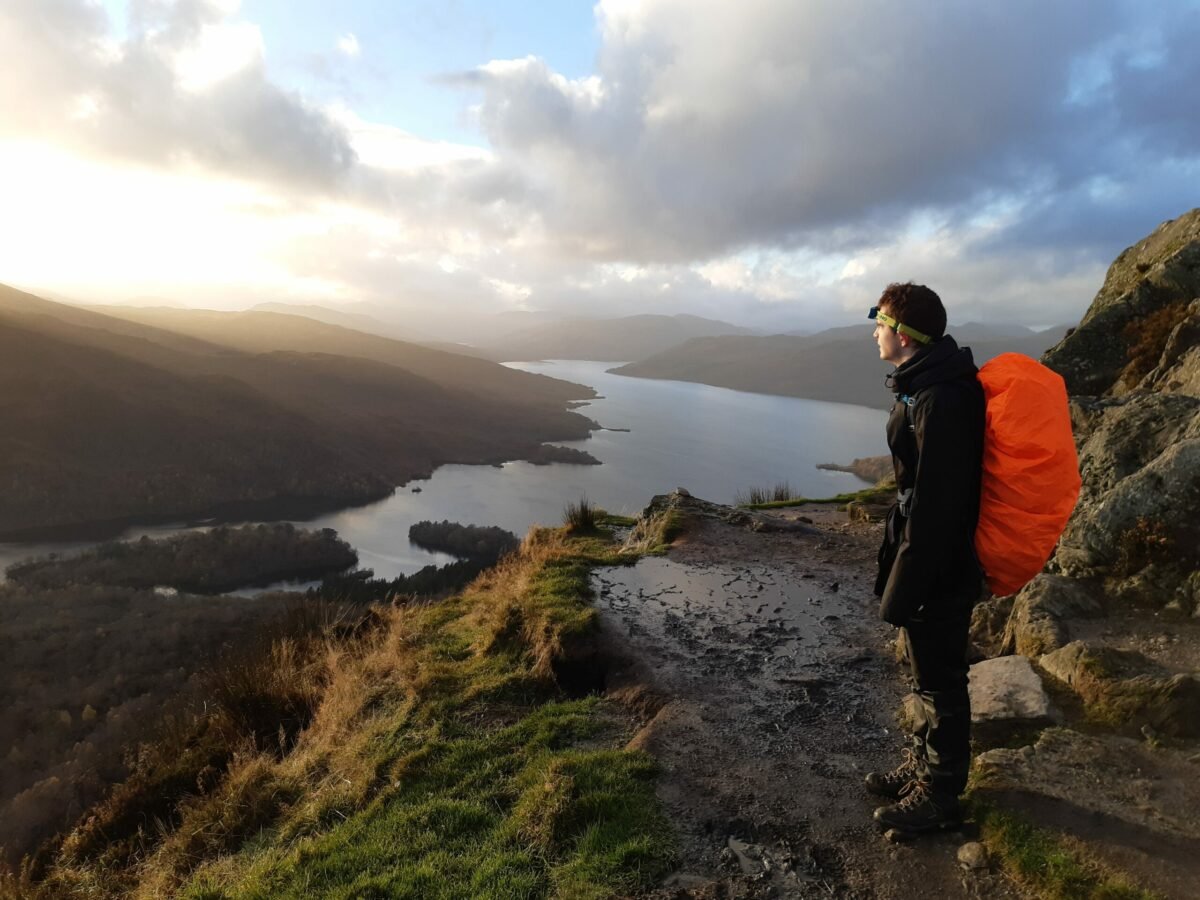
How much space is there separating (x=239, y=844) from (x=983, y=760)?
5428 mm

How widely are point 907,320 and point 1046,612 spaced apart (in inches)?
155

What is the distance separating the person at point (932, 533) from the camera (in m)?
3.12

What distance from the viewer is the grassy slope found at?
12.8 feet

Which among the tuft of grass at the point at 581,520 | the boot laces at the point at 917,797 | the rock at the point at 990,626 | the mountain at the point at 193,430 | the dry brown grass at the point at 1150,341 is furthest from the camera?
the mountain at the point at 193,430

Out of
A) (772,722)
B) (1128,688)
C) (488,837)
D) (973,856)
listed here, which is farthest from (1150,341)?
(488,837)

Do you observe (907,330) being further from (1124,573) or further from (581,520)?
(581,520)

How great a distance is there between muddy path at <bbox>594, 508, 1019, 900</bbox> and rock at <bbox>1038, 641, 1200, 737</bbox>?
1.34m

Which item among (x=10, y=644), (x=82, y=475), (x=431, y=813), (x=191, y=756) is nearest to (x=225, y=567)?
(x=10, y=644)

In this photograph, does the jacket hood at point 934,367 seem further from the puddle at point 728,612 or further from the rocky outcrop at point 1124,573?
the puddle at point 728,612

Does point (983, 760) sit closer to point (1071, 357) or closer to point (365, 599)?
point (1071, 357)

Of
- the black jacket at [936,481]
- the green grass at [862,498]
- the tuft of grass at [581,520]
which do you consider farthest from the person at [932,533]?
the green grass at [862,498]

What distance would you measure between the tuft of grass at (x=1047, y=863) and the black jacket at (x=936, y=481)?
1.28 meters

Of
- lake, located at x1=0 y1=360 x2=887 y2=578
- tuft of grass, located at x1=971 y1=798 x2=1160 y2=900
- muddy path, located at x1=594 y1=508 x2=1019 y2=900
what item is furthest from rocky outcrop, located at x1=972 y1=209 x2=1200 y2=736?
lake, located at x1=0 y1=360 x2=887 y2=578

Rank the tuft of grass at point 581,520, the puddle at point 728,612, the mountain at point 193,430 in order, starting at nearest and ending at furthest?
1. the puddle at point 728,612
2. the tuft of grass at point 581,520
3. the mountain at point 193,430
